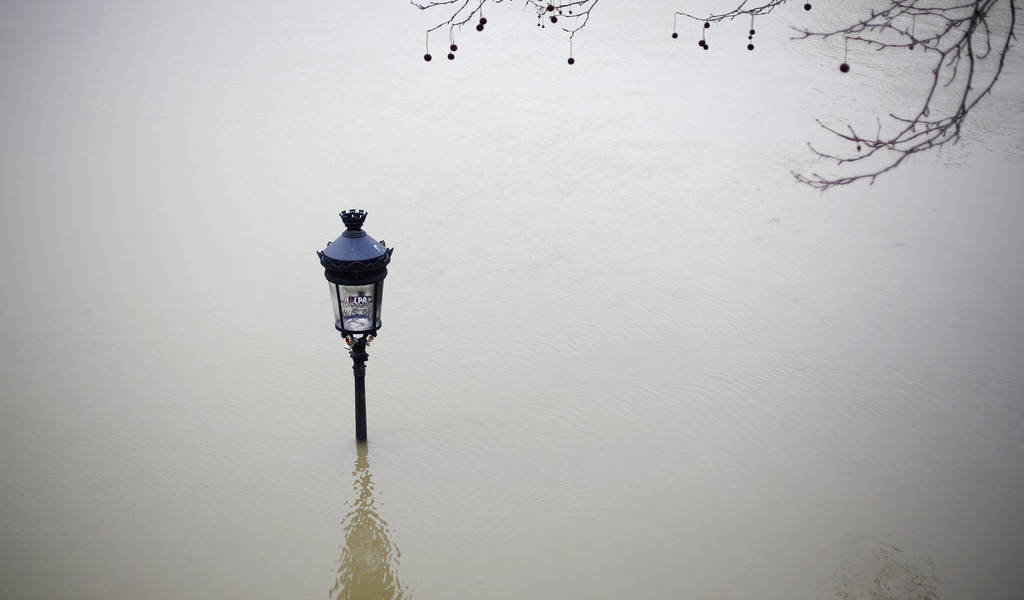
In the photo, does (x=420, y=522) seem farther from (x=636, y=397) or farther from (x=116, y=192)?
(x=116, y=192)

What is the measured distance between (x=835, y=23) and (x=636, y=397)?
10773 mm

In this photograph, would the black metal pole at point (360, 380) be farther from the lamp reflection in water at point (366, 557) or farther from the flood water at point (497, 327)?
the lamp reflection in water at point (366, 557)

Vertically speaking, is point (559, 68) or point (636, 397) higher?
point (559, 68)

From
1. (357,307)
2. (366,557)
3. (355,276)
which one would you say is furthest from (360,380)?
(366,557)

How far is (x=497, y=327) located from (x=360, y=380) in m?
2.37

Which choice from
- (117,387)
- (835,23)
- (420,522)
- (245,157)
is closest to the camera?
(420,522)

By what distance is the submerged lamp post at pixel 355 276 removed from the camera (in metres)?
4.44

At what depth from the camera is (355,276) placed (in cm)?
444

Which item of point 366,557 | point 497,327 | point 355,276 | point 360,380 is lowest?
point 366,557

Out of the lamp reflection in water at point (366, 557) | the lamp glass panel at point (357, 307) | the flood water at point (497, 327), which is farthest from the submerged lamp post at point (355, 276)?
the flood water at point (497, 327)

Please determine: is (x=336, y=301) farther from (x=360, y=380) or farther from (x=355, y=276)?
(x=360, y=380)

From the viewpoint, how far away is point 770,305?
7551 millimetres

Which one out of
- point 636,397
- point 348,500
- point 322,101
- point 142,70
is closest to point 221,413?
point 348,500

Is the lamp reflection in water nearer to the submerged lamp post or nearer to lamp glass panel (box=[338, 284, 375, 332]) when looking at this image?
the submerged lamp post
